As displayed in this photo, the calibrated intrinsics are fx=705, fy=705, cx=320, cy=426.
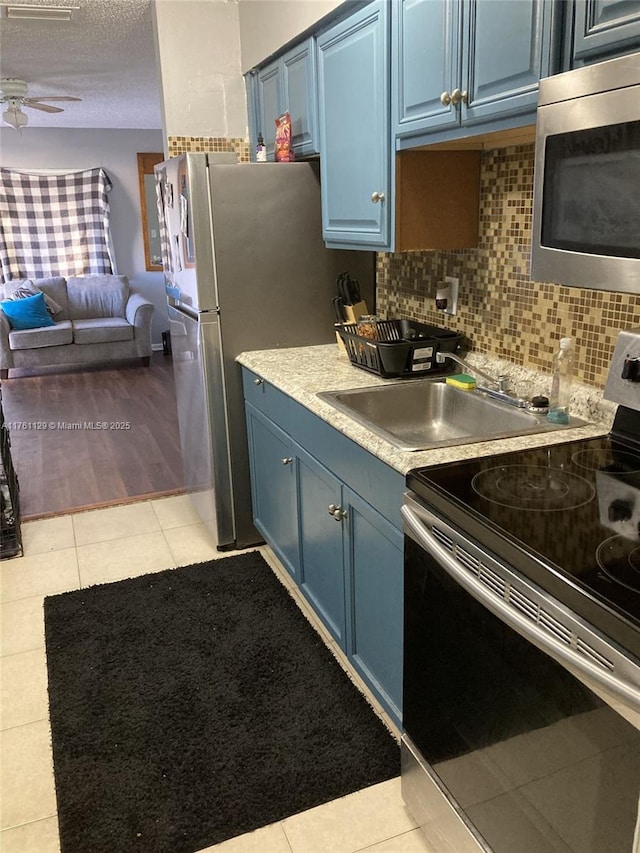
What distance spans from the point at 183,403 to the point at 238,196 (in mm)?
1052

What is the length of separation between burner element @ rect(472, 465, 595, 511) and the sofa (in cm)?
591

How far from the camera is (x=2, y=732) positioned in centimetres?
201

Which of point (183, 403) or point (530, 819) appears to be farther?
point (183, 403)

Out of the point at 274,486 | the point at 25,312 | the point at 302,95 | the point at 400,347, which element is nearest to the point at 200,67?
the point at 302,95

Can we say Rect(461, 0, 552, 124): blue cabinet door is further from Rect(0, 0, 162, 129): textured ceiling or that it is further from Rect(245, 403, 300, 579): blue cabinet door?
Rect(0, 0, 162, 129): textured ceiling

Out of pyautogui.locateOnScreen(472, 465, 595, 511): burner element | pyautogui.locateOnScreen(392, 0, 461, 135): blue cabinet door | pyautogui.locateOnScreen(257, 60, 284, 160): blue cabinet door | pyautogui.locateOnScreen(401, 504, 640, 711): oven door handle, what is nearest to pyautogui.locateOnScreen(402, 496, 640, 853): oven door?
pyautogui.locateOnScreen(401, 504, 640, 711): oven door handle

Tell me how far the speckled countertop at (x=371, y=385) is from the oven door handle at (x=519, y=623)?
0.59ft

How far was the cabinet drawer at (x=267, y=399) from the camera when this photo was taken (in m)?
2.35

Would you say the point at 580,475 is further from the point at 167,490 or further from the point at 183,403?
the point at 167,490

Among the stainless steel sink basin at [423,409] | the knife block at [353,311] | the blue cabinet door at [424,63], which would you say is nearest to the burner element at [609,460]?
the stainless steel sink basin at [423,409]

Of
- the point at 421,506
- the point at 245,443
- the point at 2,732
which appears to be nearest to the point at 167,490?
the point at 245,443

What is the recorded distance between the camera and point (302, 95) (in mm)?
2611

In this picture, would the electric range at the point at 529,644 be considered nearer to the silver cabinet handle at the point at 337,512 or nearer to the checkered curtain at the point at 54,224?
the silver cabinet handle at the point at 337,512

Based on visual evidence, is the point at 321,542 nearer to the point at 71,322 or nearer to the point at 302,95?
the point at 302,95
